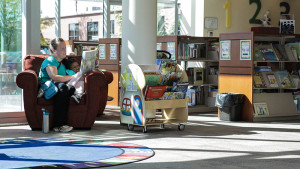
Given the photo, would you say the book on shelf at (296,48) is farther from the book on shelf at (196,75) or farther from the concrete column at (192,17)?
the concrete column at (192,17)

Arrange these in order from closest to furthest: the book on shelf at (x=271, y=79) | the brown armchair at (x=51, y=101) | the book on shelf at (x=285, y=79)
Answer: the brown armchair at (x=51, y=101), the book on shelf at (x=271, y=79), the book on shelf at (x=285, y=79)

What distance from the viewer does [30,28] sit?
7129 millimetres

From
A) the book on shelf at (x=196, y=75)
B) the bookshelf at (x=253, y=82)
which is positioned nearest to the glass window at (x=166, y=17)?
the book on shelf at (x=196, y=75)

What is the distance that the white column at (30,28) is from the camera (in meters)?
7.09

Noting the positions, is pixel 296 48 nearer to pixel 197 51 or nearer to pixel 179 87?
pixel 197 51

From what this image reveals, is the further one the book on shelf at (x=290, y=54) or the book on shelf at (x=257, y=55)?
the book on shelf at (x=290, y=54)

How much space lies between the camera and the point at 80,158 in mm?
4395

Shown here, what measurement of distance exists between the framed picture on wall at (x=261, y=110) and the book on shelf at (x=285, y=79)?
2.11 feet

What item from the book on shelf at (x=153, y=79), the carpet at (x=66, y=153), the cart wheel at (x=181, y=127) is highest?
the book on shelf at (x=153, y=79)

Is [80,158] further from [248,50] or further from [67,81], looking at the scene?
[248,50]

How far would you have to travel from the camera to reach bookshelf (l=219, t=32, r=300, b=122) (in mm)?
7789

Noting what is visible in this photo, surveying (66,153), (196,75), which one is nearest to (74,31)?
(196,75)

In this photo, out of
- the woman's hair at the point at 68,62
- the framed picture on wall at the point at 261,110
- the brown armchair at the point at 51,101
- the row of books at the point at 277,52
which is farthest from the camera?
the row of books at the point at 277,52

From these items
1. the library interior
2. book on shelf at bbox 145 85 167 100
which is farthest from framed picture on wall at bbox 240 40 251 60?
book on shelf at bbox 145 85 167 100
